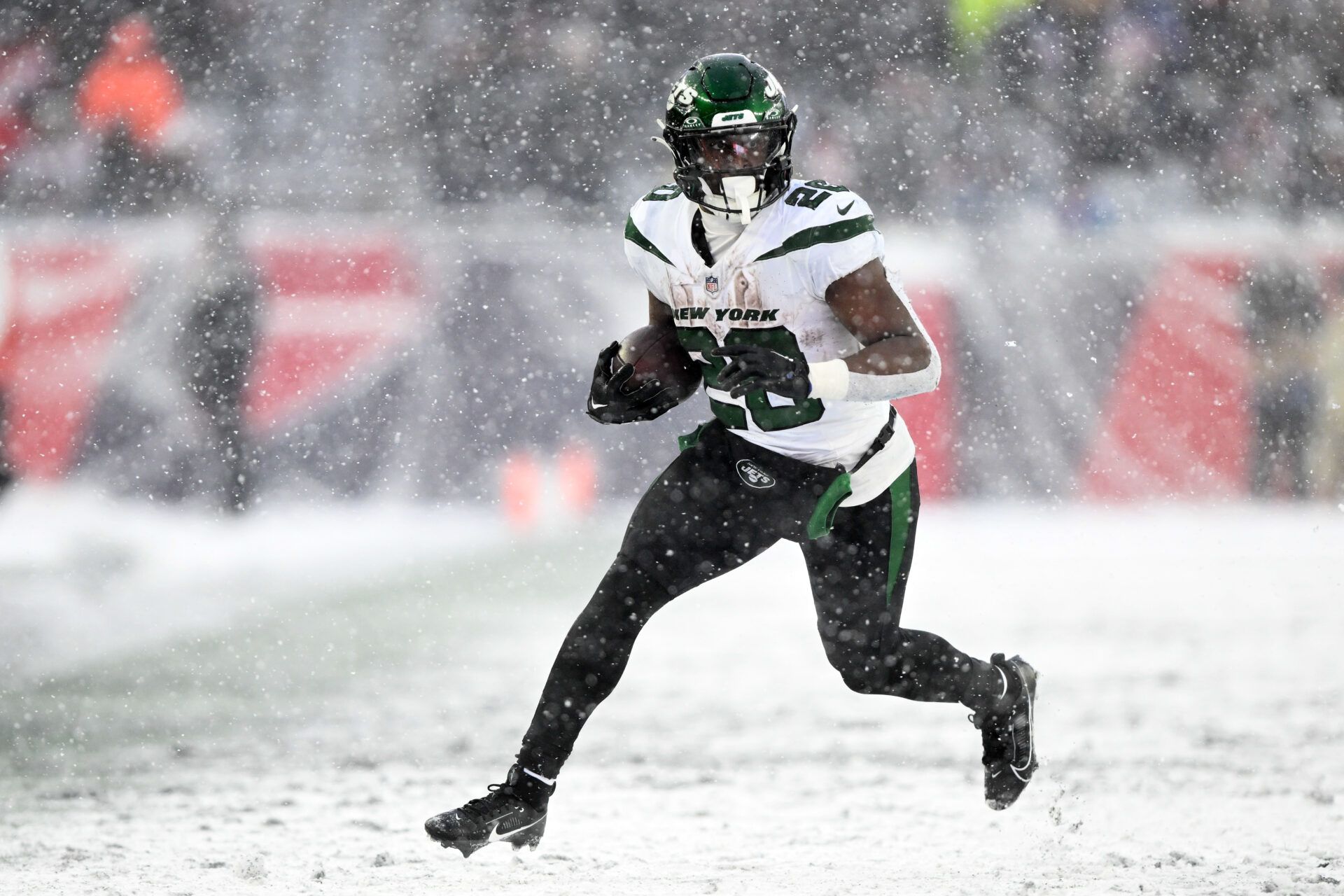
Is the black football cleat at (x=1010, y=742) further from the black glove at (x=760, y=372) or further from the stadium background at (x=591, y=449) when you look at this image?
the black glove at (x=760, y=372)

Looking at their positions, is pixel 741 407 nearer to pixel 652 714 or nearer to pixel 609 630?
pixel 609 630

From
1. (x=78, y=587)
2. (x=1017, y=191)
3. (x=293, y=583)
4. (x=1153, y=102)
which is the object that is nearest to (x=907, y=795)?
(x=293, y=583)

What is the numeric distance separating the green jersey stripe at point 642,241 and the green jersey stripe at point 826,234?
24 centimetres

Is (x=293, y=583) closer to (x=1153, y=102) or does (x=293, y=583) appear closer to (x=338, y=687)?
(x=338, y=687)

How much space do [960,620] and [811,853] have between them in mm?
2765

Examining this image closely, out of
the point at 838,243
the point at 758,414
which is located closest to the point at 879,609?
the point at 758,414

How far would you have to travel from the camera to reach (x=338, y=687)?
5074 mm

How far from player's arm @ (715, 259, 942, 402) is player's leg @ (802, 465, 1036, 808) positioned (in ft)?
1.15

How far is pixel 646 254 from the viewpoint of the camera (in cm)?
285

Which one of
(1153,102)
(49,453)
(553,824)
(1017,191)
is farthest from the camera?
(1153,102)

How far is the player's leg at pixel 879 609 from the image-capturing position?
2.92 m

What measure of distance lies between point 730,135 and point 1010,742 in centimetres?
148

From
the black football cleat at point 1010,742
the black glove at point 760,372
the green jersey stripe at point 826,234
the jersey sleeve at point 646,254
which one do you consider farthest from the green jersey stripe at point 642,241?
the black football cleat at point 1010,742

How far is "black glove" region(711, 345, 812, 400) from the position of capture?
2.48 meters
